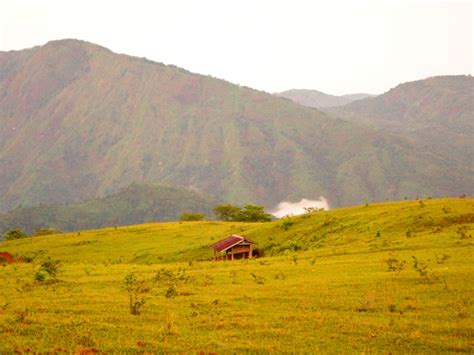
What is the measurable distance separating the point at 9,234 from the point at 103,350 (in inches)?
4893

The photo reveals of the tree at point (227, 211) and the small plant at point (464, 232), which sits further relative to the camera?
the tree at point (227, 211)

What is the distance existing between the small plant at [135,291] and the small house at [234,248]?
2890 centimetres

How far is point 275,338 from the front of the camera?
16828 mm

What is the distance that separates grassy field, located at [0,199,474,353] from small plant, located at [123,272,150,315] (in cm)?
22

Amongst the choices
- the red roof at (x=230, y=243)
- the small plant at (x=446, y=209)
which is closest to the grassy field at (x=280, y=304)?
the small plant at (x=446, y=209)

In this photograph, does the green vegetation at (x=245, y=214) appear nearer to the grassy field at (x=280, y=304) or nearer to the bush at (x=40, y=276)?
the grassy field at (x=280, y=304)

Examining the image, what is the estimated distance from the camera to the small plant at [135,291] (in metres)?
21.0

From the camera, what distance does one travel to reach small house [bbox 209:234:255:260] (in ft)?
196

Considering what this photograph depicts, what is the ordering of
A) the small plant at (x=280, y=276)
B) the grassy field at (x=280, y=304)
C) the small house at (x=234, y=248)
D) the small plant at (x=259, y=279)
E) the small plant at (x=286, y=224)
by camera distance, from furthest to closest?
the small plant at (x=286, y=224) < the small house at (x=234, y=248) < the small plant at (x=280, y=276) < the small plant at (x=259, y=279) < the grassy field at (x=280, y=304)

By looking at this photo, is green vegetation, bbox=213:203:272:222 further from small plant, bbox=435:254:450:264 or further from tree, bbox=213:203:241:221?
small plant, bbox=435:254:450:264

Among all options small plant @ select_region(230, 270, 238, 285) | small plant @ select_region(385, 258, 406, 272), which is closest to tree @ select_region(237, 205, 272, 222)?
small plant @ select_region(230, 270, 238, 285)

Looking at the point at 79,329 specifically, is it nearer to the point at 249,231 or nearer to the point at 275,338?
the point at 275,338

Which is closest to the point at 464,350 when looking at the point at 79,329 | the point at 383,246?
the point at 79,329

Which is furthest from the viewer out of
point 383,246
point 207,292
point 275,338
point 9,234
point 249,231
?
point 9,234
